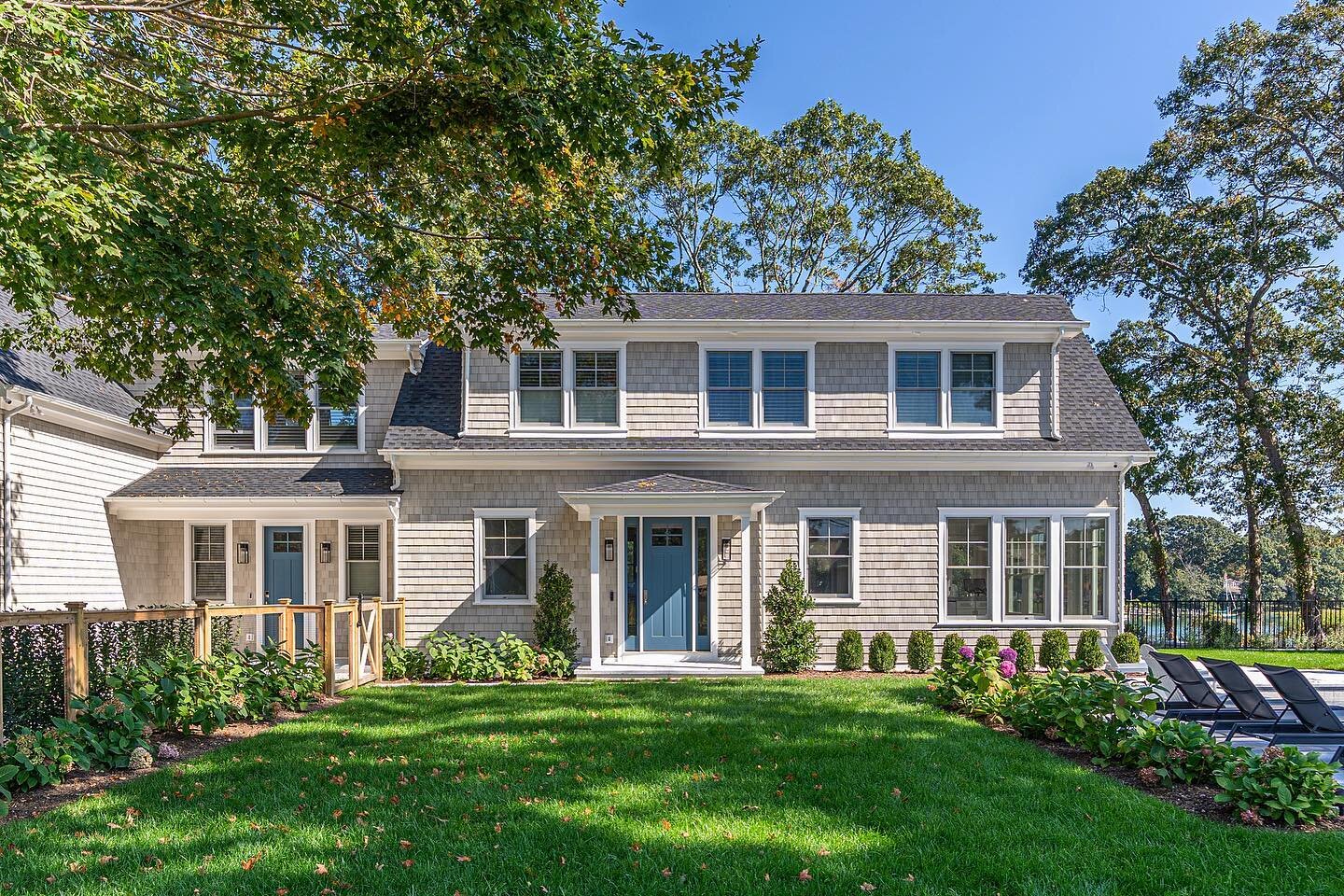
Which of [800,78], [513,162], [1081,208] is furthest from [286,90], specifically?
[1081,208]

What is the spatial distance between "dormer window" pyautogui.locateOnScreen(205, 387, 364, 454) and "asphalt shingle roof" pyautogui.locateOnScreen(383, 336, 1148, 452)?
3.26ft

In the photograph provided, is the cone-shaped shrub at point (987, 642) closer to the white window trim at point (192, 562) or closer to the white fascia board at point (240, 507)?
the white fascia board at point (240, 507)

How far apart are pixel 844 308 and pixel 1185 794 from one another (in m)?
10.6

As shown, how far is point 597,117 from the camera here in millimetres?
6980

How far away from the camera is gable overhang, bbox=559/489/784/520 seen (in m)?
12.8

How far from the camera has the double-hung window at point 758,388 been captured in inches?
559

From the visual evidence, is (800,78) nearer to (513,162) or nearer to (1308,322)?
(1308,322)

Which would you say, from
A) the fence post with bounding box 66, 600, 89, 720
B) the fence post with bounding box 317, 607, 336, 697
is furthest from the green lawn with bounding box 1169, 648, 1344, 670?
the fence post with bounding box 66, 600, 89, 720

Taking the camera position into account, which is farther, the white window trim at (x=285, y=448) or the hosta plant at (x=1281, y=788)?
the white window trim at (x=285, y=448)

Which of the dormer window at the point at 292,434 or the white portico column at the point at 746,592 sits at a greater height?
the dormer window at the point at 292,434

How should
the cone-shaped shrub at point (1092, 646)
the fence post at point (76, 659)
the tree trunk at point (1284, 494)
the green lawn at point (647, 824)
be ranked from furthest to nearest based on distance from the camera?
1. the tree trunk at point (1284, 494)
2. the cone-shaped shrub at point (1092, 646)
3. the fence post at point (76, 659)
4. the green lawn at point (647, 824)

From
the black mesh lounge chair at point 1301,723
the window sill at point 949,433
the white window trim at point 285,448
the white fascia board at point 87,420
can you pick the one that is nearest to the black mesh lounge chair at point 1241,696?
the black mesh lounge chair at point 1301,723

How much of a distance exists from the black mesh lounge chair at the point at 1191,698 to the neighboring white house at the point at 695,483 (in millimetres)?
4718

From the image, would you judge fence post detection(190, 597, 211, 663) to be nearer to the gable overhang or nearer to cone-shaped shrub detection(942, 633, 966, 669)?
the gable overhang
